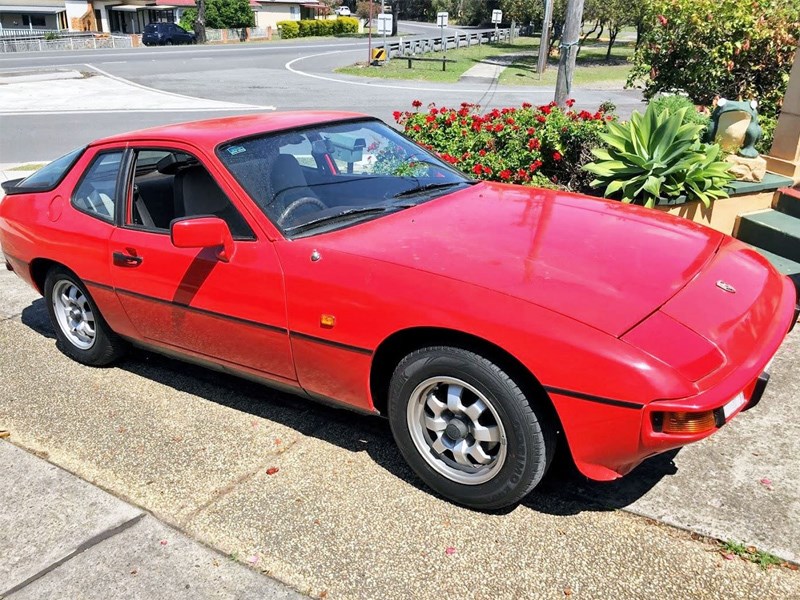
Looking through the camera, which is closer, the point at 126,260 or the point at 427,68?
the point at 126,260

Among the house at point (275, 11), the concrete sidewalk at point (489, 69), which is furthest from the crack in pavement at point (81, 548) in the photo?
the house at point (275, 11)

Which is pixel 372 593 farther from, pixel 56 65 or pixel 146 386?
pixel 56 65

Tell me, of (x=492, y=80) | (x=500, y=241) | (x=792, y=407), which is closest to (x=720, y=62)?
(x=792, y=407)

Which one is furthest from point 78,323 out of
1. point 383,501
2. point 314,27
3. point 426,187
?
point 314,27

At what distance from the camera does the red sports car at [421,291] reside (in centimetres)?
259

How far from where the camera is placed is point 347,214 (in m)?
3.51

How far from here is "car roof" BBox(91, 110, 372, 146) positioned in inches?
148

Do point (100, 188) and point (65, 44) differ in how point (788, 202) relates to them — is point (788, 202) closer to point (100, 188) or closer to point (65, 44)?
point (100, 188)

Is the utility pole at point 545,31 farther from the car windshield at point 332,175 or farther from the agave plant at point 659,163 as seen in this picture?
the car windshield at point 332,175

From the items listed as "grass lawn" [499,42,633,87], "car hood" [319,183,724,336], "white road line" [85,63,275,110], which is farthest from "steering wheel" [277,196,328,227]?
"grass lawn" [499,42,633,87]

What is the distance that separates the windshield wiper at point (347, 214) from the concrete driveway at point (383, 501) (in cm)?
111

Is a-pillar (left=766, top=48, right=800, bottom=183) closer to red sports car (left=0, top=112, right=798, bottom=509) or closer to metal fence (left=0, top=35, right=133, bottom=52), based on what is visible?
red sports car (left=0, top=112, right=798, bottom=509)

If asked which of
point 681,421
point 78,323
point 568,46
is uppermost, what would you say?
point 568,46

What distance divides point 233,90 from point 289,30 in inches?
1621
